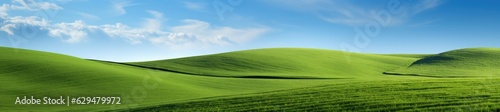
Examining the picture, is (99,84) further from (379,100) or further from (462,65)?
(462,65)

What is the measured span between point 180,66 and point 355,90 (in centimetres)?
3723

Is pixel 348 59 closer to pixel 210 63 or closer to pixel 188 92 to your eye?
pixel 210 63

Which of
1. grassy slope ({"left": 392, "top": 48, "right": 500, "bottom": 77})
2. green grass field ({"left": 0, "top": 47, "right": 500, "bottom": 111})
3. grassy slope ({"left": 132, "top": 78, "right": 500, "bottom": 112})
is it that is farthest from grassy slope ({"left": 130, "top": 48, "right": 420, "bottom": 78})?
grassy slope ({"left": 132, "top": 78, "right": 500, "bottom": 112})

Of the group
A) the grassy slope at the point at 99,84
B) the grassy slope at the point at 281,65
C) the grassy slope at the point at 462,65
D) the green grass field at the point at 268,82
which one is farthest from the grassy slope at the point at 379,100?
the grassy slope at the point at 462,65

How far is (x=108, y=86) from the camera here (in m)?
38.2

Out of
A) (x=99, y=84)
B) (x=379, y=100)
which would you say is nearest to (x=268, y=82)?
(x=99, y=84)

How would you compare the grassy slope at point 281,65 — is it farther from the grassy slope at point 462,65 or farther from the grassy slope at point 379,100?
the grassy slope at point 379,100

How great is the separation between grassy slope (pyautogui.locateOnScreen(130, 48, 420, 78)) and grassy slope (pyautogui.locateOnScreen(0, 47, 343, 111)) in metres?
5.69

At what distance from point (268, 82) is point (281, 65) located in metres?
13.5

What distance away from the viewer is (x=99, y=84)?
128 ft

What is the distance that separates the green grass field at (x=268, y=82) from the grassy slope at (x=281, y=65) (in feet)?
0.38

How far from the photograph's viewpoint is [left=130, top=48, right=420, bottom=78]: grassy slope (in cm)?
5212

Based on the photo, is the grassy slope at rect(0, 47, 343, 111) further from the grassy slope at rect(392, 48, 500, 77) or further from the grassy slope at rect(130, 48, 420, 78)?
the grassy slope at rect(392, 48, 500, 77)

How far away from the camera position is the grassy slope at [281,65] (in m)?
52.1
